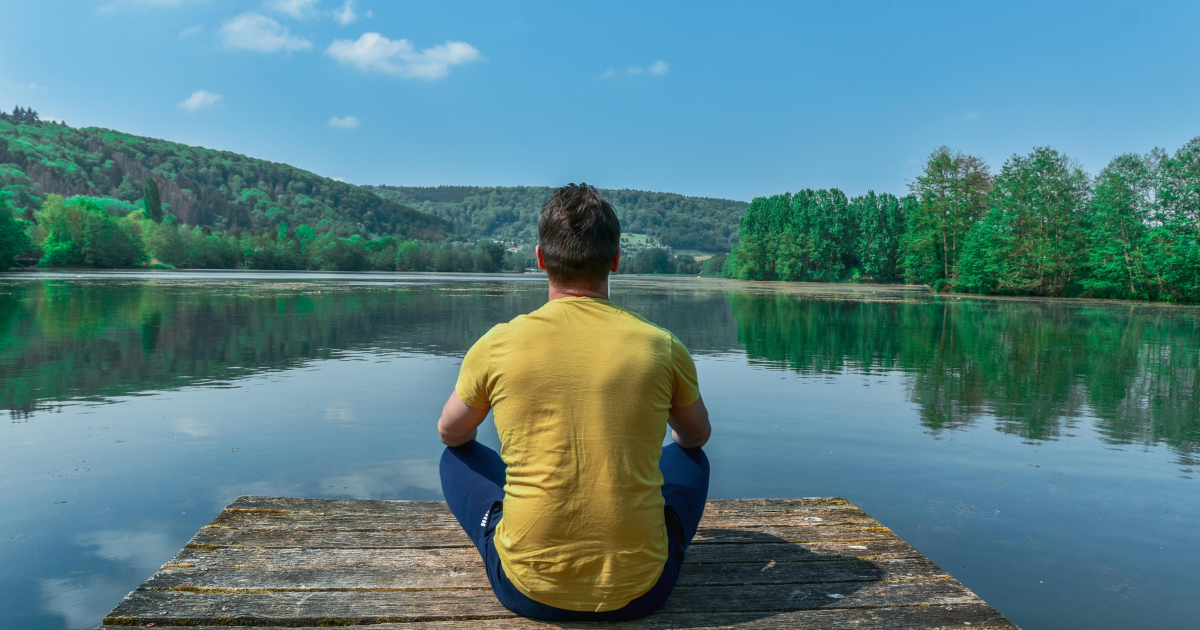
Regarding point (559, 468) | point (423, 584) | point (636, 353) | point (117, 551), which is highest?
point (636, 353)

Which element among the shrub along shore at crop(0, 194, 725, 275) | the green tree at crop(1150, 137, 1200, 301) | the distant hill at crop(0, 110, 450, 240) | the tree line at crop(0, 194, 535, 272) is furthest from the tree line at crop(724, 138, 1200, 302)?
the distant hill at crop(0, 110, 450, 240)

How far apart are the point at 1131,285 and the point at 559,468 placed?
148ft

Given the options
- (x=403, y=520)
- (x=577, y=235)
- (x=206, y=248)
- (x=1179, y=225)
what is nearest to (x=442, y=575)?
(x=403, y=520)

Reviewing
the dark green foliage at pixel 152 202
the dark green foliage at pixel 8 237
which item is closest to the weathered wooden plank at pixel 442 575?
the dark green foliage at pixel 8 237

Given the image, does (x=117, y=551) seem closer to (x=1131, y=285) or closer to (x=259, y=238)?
(x=1131, y=285)

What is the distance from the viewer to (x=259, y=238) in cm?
9238

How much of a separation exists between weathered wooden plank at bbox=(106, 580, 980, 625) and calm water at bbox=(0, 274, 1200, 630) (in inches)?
36.7

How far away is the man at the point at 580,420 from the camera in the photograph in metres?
1.90

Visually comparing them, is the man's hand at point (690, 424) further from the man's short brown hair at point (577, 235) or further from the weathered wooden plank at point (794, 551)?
the weathered wooden plank at point (794, 551)

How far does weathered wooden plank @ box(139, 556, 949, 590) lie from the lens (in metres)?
2.61

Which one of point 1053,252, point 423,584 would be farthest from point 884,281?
point 423,584

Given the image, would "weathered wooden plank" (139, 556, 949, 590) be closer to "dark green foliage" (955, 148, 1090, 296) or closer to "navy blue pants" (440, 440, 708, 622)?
"navy blue pants" (440, 440, 708, 622)

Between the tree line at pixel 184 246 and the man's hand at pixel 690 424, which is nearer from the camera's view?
the man's hand at pixel 690 424

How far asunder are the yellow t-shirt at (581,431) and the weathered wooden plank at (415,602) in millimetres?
507
